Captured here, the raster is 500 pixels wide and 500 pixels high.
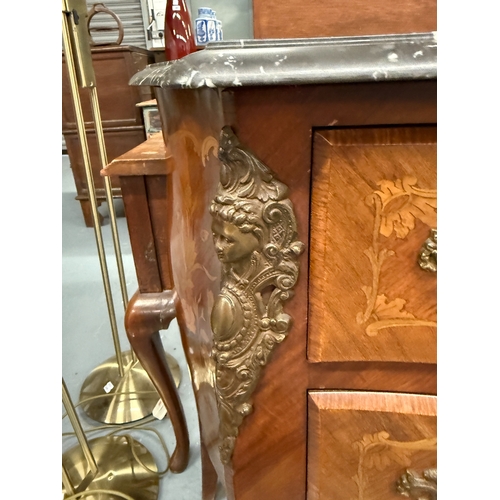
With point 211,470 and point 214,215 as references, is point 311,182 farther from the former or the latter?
point 211,470

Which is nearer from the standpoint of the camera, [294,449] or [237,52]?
[237,52]

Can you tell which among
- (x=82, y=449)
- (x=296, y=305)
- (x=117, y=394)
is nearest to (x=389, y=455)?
(x=296, y=305)

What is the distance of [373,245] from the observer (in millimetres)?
422

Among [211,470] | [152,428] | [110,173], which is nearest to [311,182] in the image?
[110,173]

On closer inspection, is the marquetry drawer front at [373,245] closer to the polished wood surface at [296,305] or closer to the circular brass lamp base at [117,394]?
the polished wood surface at [296,305]

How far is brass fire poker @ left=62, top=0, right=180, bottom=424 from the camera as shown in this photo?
0.78 meters

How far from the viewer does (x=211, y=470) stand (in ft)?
2.75

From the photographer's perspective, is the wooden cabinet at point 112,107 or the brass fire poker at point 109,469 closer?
the brass fire poker at point 109,469

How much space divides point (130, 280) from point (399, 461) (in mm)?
1369

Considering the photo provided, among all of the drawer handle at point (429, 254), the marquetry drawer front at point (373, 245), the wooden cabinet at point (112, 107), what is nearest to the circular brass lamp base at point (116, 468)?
the marquetry drawer front at point (373, 245)

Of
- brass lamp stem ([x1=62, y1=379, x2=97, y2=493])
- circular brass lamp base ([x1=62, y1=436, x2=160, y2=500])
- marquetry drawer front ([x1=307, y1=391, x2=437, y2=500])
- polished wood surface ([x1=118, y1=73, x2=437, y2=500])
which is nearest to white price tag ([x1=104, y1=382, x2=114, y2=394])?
circular brass lamp base ([x1=62, y1=436, x2=160, y2=500])

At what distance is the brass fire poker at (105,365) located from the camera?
0.78 meters

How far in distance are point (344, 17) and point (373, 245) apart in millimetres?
271

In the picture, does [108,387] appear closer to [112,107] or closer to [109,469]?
[109,469]
